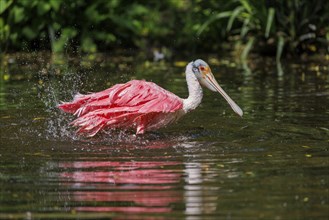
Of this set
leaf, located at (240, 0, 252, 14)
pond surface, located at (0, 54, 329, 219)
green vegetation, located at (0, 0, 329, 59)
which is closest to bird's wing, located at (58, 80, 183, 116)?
pond surface, located at (0, 54, 329, 219)

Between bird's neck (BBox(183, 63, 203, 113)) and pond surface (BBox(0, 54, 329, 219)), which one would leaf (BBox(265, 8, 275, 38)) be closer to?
pond surface (BBox(0, 54, 329, 219))

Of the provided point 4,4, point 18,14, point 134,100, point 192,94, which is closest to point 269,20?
point 18,14

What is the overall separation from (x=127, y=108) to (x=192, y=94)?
0.72 metres

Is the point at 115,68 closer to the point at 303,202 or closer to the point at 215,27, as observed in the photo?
the point at 215,27

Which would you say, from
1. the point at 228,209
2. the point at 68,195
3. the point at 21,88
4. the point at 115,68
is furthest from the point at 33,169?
the point at 115,68

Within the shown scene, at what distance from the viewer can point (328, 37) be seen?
17406 millimetres

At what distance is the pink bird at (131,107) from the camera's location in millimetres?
9438

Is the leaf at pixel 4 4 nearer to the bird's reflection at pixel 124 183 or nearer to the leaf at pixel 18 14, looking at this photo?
the leaf at pixel 18 14

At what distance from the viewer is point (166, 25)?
20.6m

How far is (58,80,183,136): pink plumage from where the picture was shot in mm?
9430

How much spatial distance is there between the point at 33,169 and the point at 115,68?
9110 millimetres

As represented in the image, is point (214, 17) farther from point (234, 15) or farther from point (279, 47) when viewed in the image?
point (279, 47)

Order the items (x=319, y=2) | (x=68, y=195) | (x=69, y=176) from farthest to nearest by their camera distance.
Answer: (x=319, y=2) → (x=69, y=176) → (x=68, y=195)

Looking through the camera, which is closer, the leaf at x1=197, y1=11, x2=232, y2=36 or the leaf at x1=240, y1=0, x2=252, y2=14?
the leaf at x1=240, y1=0, x2=252, y2=14
